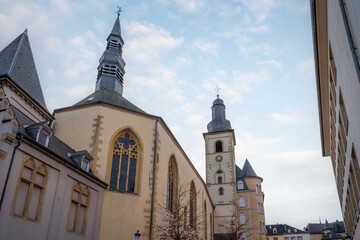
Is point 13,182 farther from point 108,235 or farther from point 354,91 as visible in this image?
point 354,91

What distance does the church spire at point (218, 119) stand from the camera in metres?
47.2

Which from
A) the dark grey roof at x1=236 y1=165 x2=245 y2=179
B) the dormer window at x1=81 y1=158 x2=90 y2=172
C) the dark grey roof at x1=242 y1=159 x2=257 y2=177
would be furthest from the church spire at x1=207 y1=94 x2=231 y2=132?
the dormer window at x1=81 y1=158 x2=90 y2=172

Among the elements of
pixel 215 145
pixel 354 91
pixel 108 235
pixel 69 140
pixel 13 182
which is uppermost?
pixel 215 145

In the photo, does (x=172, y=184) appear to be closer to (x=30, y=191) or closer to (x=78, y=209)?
(x=78, y=209)

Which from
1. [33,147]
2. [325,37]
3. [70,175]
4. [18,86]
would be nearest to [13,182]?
[33,147]

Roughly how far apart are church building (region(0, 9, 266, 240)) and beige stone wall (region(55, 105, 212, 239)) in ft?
0.17

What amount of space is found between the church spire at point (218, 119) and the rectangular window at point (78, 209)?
3310 centimetres

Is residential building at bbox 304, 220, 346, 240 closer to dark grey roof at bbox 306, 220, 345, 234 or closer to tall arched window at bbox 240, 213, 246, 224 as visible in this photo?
dark grey roof at bbox 306, 220, 345, 234

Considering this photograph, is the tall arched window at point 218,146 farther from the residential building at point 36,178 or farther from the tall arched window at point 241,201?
the residential building at point 36,178

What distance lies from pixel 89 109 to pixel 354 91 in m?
14.9

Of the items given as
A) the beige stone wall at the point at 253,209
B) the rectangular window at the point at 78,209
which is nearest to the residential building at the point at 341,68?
the rectangular window at the point at 78,209

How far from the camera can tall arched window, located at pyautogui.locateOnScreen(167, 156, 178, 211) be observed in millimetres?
23375

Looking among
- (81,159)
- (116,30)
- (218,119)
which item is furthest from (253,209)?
(81,159)

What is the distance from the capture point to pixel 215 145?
152 ft
